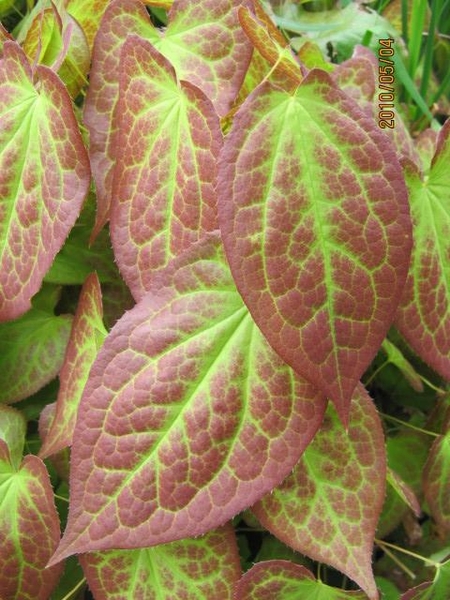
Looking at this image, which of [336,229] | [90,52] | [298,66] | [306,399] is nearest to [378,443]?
[306,399]

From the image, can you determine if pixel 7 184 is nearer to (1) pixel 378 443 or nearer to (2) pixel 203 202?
(2) pixel 203 202

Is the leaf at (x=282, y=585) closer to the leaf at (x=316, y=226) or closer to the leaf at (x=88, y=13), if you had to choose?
the leaf at (x=316, y=226)

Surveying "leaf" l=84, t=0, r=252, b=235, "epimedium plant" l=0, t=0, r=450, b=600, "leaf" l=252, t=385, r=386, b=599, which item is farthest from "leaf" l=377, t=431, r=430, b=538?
"leaf" l=84, t=0, r=252, b=235

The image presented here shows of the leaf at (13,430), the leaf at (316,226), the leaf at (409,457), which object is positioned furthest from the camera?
the leaf at (409,457)
